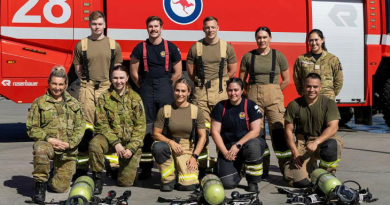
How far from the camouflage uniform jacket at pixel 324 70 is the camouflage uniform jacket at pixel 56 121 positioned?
2.76 meters

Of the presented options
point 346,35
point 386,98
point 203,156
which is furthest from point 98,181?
point 386,98

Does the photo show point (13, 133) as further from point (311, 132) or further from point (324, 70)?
point (311, 132)

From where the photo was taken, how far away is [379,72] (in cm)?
1177

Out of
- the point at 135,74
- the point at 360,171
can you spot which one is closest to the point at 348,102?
the point at 360,171

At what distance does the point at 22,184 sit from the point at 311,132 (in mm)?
3139

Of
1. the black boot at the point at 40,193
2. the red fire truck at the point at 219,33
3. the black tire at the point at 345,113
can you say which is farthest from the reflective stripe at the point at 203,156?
the black tire at the point at 345,113

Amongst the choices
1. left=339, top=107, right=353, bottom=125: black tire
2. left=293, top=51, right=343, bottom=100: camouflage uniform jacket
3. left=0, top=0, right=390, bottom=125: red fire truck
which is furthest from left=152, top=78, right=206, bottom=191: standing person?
left=339, top=107, right=353, bottom=125: black tire

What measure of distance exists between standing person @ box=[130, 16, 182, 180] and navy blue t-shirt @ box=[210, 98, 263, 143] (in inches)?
30.5

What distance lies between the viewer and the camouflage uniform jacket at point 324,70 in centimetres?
799

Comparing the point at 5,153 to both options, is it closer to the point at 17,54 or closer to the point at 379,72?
the point at 17,54

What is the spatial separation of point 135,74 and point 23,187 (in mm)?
1752

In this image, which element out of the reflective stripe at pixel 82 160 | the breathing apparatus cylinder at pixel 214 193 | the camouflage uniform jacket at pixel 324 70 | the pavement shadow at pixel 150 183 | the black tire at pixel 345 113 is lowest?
the pavement shadow at pixel 150 183

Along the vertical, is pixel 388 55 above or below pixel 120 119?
above

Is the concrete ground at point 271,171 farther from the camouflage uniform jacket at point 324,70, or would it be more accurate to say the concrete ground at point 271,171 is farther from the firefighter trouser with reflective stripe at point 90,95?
the camouflage uniform jacket at point 324,70
